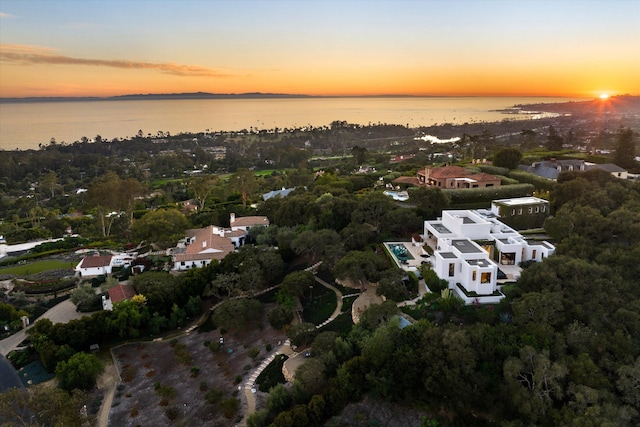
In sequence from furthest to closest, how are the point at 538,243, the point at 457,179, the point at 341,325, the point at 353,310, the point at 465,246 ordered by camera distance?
the point at 457,179 → the point at 538,243 → the point at 465,246 → the point at 353,310 → the point at 341,325

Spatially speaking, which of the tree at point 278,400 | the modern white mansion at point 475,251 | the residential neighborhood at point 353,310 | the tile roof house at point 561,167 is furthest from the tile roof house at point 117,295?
the tile roof house at point 561,167

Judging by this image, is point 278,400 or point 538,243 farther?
point 538,243

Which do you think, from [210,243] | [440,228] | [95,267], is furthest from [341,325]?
[95,267]

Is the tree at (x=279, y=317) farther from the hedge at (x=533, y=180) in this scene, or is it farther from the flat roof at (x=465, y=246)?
the hedge at (x=533, y=180)

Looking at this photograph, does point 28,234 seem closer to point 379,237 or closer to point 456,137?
point 379,237

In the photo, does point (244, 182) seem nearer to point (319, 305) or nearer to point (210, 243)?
point (210, 243)

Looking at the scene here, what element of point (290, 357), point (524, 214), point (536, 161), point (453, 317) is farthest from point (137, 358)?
point (536, 161)

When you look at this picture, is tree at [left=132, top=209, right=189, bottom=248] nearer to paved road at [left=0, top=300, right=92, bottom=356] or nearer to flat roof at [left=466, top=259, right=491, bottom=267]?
paved road at [left=0, top=300, right=92, bottom=356]
